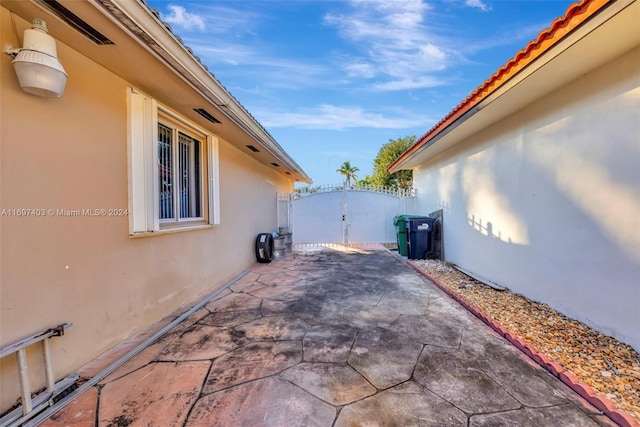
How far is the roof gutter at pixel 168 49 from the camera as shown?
2086mm

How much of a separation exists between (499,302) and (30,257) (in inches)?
240

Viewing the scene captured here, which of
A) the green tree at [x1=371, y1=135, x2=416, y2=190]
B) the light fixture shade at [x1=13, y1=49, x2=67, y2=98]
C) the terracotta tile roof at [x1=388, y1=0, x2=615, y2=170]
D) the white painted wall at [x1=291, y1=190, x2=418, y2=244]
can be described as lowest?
the white painted wall at [x1=291, y1=190, x2=418, y2=244]

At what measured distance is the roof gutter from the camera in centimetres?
209

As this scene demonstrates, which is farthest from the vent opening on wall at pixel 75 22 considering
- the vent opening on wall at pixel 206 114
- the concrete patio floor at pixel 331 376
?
the concrete patio floor at pixel 331 376

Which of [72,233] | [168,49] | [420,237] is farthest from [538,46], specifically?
[420,237]

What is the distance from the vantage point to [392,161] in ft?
71.9

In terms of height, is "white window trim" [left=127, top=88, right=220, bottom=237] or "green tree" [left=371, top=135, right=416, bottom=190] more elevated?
"green tree" [left=371, top=135, right=416, bottom=190]

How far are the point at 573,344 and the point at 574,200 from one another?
1.90 metres

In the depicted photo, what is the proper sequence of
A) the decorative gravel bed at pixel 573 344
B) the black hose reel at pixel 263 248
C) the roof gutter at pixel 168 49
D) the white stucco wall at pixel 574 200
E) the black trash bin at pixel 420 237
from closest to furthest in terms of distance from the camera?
the roof gutter at pixel 168 49
the decorative gravel bed at pixel 573 344
the white stucco wall at pixel 574 200
the black hose reel at pixel 263 248
the black trash bin at pixel 420 237

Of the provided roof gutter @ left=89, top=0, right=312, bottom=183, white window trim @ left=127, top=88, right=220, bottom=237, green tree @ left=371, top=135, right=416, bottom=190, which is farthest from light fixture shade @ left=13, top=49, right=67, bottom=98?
green tree @ left=371, top=135, right=416, bottom=190

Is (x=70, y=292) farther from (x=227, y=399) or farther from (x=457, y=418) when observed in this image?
(x=457, y=418)

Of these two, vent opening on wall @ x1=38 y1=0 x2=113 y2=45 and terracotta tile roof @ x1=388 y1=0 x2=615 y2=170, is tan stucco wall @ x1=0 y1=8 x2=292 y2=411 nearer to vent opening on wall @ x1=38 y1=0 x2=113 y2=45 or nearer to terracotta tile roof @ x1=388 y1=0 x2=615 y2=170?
vent opening on wall @ x1=38 y1=0 x2=113 y2=45

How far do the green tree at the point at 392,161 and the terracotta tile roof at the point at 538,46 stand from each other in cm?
1682

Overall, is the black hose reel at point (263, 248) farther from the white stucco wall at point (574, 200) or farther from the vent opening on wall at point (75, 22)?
the vent opening on wall at point (75, 22)
